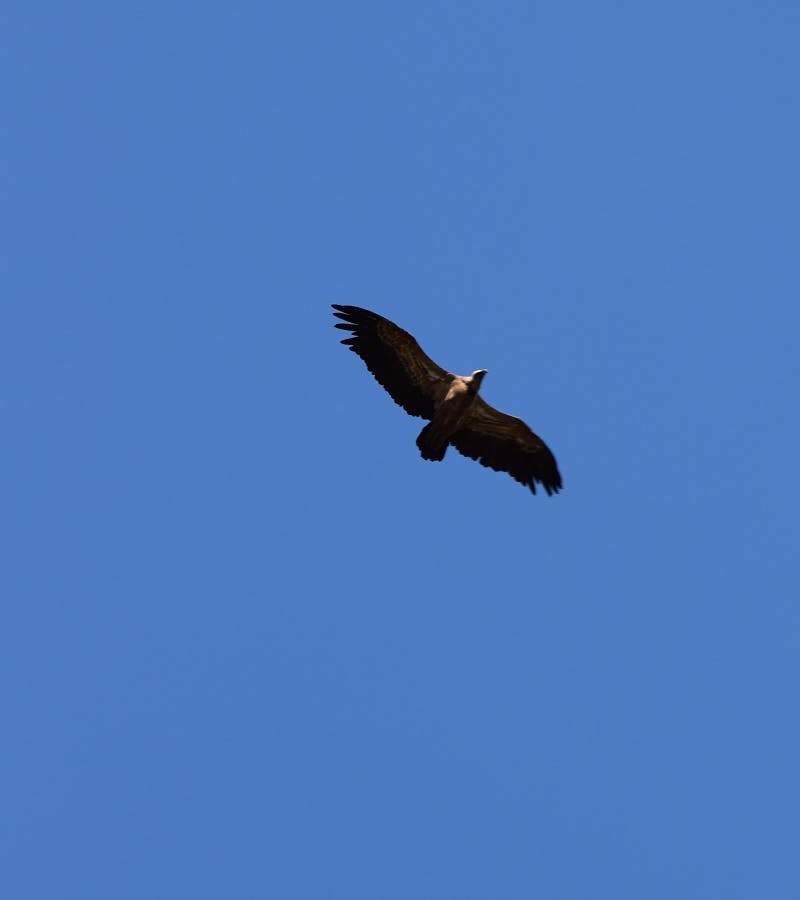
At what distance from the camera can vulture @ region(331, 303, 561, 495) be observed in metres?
26.6

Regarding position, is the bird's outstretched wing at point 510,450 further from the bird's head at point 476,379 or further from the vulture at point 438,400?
the bird's head at point 476,379

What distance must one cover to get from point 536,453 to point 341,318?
5.02 metres

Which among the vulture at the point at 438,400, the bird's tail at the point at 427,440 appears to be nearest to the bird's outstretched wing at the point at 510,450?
the vulture at the point at 438,400

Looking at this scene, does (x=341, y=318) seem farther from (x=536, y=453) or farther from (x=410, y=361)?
(x=536, y=453)

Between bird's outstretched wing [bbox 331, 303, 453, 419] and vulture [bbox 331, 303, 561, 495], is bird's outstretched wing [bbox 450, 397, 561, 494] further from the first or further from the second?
bird's outstretched wing [bbox 331, 303, 453, 419]

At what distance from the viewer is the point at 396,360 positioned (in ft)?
88.2

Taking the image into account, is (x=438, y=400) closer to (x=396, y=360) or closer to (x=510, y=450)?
(x=396, y=360)

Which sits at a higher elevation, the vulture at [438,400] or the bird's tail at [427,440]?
the vulture at [438,400]

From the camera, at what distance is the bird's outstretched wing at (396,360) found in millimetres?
26531

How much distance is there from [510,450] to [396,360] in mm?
3224

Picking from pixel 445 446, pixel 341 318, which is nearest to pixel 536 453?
pixel 445 446

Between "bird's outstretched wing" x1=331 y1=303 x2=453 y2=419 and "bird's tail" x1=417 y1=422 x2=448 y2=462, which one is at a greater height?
"bird's outstretched wing" x1=331 y1=303 x2=453 y2=419

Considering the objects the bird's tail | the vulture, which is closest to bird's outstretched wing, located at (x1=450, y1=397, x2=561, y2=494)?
the vulture

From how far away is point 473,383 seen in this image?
87.8 ft
